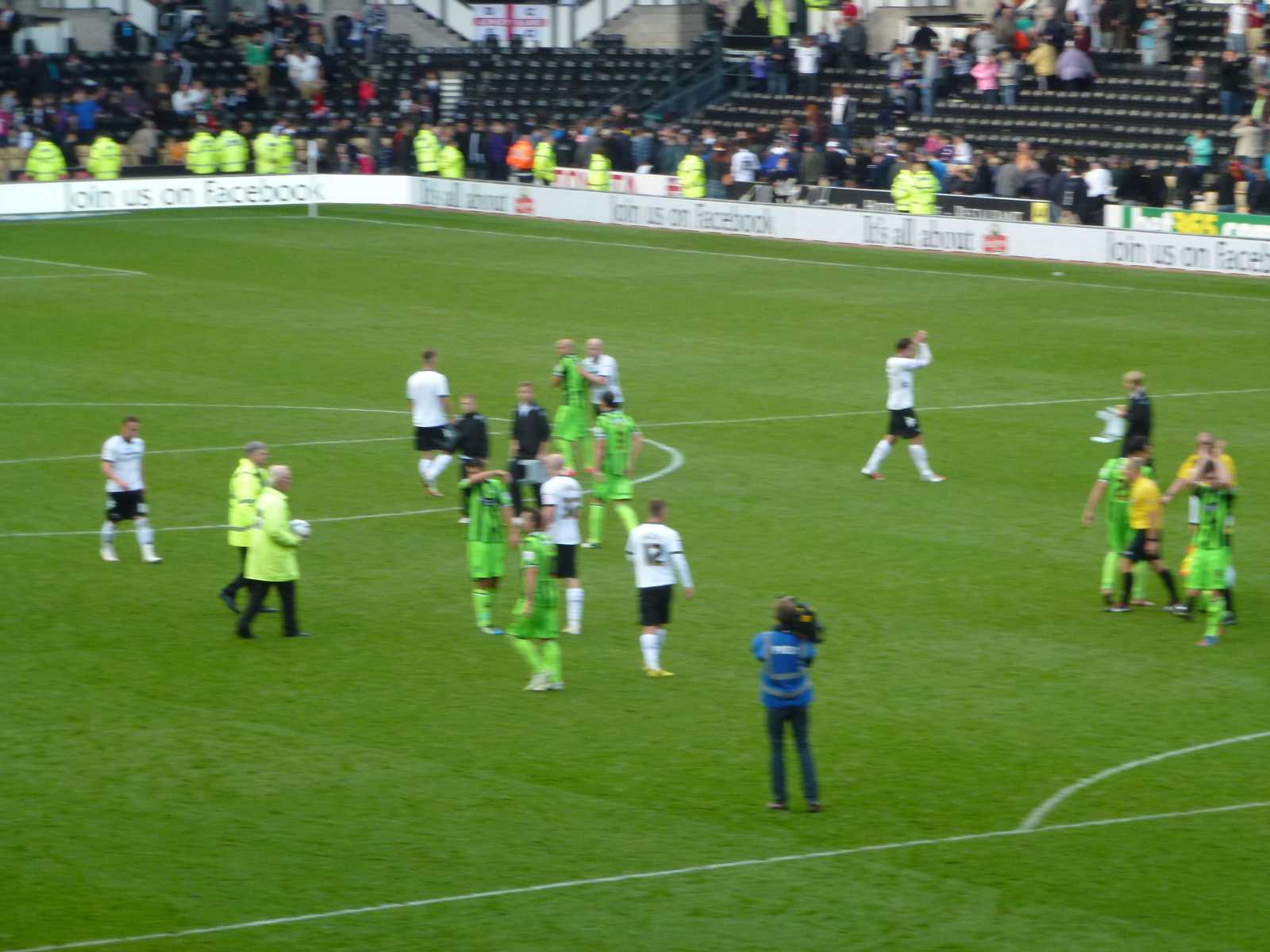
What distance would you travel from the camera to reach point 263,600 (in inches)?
703

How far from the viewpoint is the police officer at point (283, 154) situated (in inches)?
2344

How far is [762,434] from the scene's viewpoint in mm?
27125

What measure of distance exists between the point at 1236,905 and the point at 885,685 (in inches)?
190

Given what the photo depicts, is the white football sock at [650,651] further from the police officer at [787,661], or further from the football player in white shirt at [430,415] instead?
the football player in white shirt at [430,415]

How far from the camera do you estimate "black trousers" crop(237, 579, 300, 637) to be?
17.6m

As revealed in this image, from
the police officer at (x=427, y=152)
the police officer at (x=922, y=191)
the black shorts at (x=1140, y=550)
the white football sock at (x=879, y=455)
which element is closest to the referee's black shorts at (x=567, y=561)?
the black shorts at (x=1140, y=550)

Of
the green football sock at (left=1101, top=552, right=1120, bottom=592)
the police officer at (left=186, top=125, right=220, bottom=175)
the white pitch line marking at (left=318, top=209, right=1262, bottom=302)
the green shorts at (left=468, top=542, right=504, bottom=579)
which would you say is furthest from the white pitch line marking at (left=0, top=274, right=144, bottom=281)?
the green football sock at (left=1101, top=552, right=1120, bottom=592)

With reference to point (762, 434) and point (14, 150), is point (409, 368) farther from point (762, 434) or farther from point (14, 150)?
point (14, 150)

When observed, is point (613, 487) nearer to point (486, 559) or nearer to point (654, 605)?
point (486, 559)

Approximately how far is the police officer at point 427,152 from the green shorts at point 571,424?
36679mm

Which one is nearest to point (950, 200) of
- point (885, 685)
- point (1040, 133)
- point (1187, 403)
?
point (1040, 133)

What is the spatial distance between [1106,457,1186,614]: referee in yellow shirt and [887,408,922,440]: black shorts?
5696 millimetres

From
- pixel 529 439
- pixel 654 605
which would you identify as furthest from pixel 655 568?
pixel 529 439

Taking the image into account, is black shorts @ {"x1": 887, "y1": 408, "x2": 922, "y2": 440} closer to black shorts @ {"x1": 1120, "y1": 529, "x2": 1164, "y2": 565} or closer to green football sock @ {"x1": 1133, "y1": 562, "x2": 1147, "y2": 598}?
green football sock @ {"x1": 1133, "y1": 562, "x2": 1147, "y2": 598}
